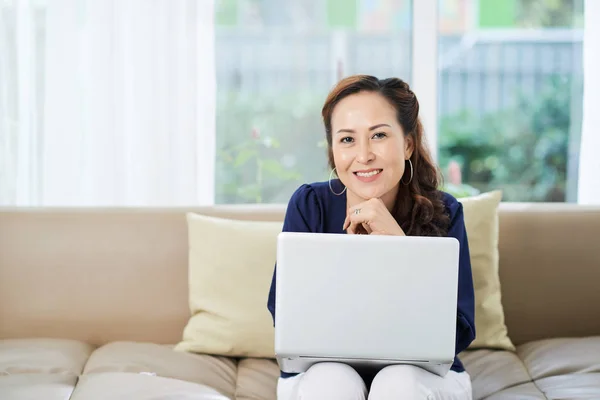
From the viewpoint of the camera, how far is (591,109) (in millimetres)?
3299

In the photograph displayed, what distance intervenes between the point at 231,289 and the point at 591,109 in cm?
182

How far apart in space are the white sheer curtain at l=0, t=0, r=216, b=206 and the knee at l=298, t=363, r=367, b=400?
171 centimetres

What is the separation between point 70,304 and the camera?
2.47 metres

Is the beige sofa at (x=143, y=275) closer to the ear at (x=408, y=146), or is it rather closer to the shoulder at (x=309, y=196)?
the shoulder at (x=309, y=196)

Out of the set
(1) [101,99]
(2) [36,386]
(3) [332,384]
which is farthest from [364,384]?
(1) [101,99]

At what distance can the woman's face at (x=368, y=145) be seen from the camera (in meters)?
1.90

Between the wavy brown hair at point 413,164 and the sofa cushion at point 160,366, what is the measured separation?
0.66m

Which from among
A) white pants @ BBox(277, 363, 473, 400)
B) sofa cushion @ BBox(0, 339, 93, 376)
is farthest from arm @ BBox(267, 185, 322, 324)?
sofa cushion @ BBox(0, 339, 93, 376)

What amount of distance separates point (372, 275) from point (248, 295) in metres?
0.85

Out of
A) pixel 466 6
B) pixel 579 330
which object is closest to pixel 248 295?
pixel 579 330

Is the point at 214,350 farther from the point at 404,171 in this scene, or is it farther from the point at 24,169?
the point at 24,169

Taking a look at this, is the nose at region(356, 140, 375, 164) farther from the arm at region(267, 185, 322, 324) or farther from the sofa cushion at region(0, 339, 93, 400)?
the sofa cushion at region(0, 339, 93, 400)

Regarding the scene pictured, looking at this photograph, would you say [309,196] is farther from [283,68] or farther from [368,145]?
[283,68]

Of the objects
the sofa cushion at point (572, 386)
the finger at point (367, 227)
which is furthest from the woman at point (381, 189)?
the sofa cushion at point (572, 386)
